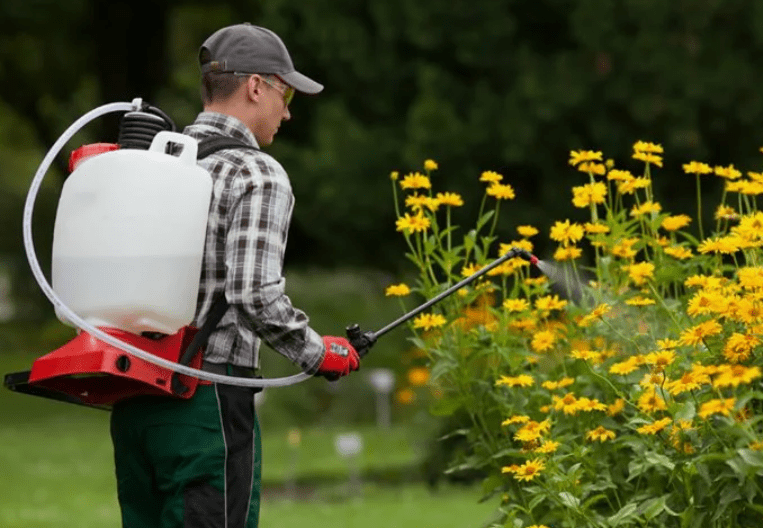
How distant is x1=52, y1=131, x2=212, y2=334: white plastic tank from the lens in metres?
3.62

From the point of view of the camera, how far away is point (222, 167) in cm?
381

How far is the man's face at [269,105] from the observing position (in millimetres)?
3971

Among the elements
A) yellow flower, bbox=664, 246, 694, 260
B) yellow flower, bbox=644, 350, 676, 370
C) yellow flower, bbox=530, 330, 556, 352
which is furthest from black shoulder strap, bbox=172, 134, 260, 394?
yellow flower, bbox=664, 246, 694, 260

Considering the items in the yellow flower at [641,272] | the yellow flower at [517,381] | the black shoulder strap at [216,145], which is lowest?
the yellow flower at [517,381]

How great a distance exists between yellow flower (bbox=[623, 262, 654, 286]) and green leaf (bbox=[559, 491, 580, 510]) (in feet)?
2.61

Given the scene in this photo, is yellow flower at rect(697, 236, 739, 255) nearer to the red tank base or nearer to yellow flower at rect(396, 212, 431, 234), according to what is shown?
yellow flower at rect(396, 212, 431, 234)

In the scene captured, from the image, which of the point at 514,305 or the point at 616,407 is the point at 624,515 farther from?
the point at 514,305

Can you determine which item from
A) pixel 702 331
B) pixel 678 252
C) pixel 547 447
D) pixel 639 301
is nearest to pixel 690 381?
pixel 702 331

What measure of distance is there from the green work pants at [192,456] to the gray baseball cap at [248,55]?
2.56 ft

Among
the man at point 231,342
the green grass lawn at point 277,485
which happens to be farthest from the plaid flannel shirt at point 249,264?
the green grass lawn at point 277,485

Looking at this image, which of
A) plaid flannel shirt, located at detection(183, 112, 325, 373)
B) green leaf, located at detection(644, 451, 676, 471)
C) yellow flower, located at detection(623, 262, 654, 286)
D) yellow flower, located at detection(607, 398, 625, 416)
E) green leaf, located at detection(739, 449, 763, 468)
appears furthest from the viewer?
yellow flower, located at detection(623, 262, 654, 286)

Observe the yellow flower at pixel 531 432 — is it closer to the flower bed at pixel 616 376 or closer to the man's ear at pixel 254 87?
the flower bed at pixel 616 376

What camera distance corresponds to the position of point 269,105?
3.99 metres

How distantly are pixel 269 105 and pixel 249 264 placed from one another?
18.9 inches
